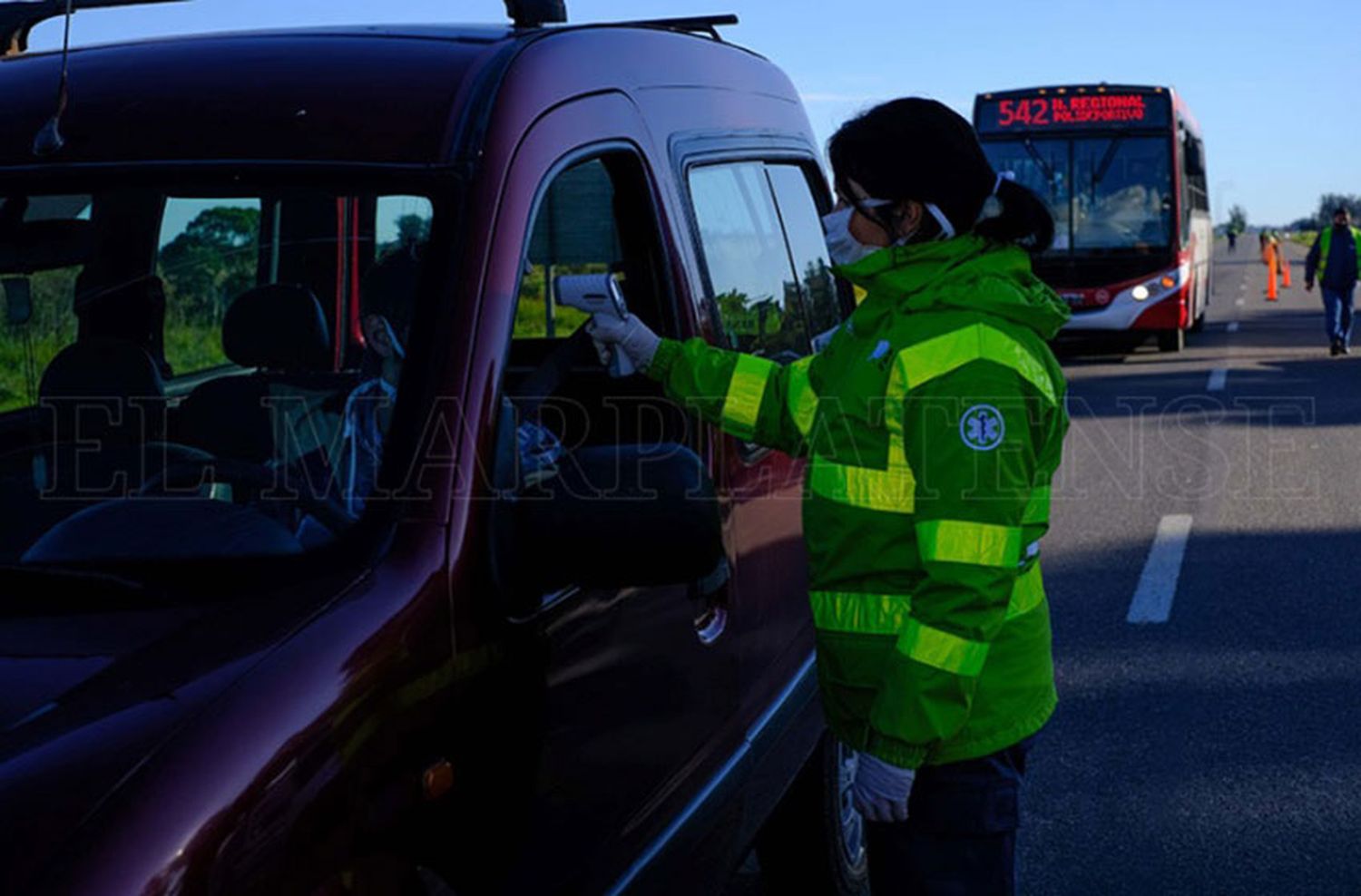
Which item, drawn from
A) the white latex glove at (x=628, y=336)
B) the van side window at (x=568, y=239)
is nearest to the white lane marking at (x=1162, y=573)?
the van side window at (x=568, y=239)

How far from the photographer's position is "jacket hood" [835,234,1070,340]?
108 inches

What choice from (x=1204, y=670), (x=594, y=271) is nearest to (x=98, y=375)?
(x=594, y=271)

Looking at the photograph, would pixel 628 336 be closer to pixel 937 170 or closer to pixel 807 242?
pixel 937 170

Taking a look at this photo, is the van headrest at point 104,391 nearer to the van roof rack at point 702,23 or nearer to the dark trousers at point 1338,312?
the van roof rack at point 702,23

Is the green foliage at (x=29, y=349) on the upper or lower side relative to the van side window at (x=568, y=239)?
lower

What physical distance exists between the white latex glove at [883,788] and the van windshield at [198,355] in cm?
90

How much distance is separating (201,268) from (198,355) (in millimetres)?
182

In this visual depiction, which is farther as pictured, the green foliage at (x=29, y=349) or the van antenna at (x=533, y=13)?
the van antenna at (x=533, y=13)

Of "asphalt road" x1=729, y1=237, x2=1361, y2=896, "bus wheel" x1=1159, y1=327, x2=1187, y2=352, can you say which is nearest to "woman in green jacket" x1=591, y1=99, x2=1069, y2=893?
"asphalt road" x1=729, y1=237, x2=1361, y2=896

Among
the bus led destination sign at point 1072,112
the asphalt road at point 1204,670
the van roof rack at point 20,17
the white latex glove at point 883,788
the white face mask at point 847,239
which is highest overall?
the bus led destination sign at point 1072,112

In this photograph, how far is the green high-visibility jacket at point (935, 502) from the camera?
8.69 feet

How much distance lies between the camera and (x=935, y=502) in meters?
2.67

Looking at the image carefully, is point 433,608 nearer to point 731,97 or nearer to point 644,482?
point 644,482

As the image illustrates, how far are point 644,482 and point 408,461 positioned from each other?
1.05 ft
